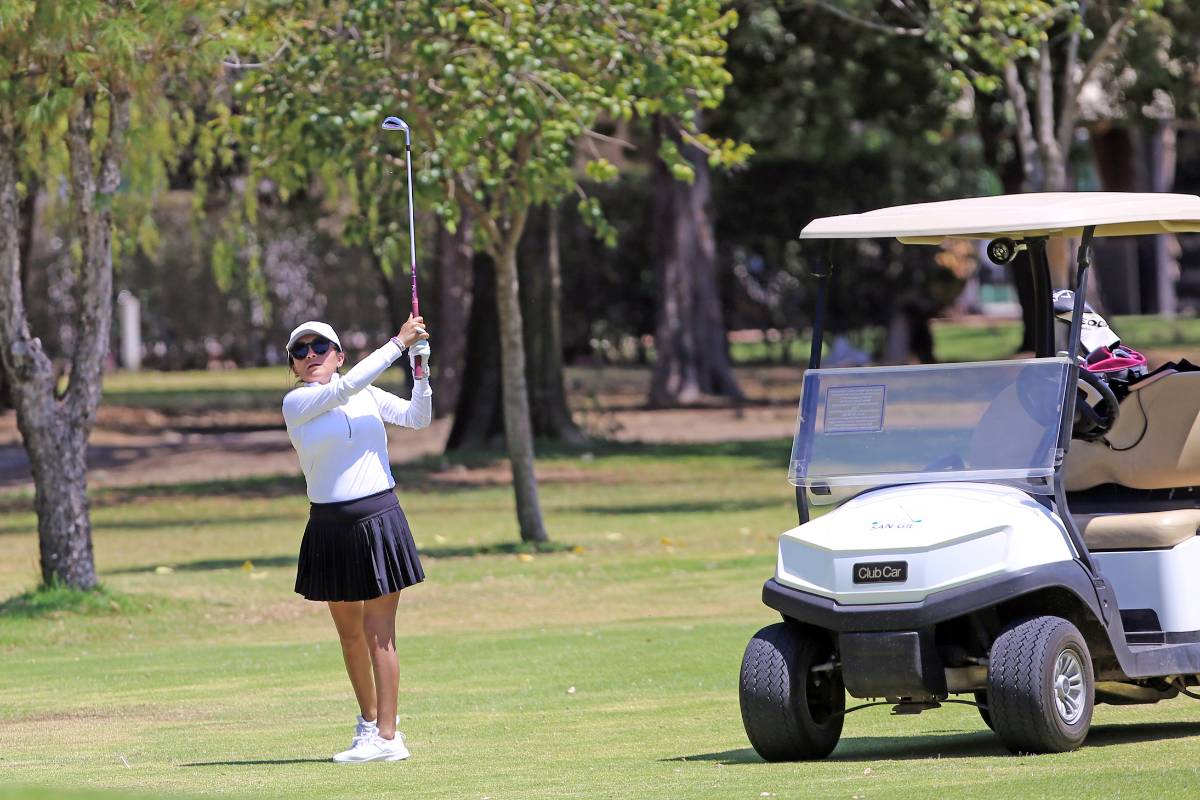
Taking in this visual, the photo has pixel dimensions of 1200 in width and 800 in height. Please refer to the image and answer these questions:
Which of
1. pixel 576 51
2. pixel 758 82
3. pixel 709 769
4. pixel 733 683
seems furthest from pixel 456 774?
pixel 758 82

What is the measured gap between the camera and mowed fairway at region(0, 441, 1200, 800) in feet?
26.9

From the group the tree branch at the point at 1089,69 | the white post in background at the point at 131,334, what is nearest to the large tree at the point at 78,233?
the tree branch at the point at 1089,69

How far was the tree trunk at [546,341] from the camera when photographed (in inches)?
1082

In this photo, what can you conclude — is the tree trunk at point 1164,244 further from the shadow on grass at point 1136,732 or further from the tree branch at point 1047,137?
the shadow on grass at point 1136,732

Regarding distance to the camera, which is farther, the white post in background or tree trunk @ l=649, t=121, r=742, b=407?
the white post in background

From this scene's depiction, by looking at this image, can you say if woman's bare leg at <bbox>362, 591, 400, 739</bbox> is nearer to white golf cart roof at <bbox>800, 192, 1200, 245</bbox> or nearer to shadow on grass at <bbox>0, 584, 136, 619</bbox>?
white golf cart roof at <bbox>800, 192, 1200, 245</bbox>

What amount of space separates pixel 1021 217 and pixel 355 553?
286 cm

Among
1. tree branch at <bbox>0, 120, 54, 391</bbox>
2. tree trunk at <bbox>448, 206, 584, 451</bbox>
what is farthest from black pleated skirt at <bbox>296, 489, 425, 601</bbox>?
tree trunk at <bbox>448, 206, 584, 451</bbox>

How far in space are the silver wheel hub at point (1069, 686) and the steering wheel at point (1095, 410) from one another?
1.13 m

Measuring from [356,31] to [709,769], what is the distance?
10.3m

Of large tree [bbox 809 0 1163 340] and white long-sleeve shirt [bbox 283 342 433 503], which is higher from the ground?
large tree [bbox 809 0 1163 340]

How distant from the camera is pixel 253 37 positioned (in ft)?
53.0

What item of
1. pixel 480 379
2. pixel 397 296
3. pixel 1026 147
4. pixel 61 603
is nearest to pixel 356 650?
pixel 61 603

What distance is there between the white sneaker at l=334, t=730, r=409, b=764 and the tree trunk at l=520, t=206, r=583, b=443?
17.5 m
